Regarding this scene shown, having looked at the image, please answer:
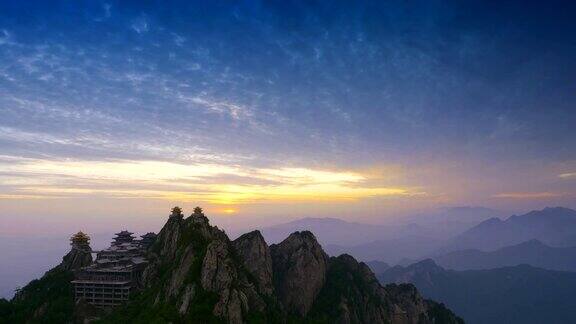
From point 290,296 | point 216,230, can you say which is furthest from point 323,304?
point 216,230

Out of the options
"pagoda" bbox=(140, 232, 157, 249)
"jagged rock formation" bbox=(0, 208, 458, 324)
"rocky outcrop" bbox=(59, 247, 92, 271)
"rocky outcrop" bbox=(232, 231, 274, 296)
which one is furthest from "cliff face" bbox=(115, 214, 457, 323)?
"rocky outcrop" bbox=(59, 247, 92, 271)

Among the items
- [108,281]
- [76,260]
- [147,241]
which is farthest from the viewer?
[147,241]

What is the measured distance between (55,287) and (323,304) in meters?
84.8

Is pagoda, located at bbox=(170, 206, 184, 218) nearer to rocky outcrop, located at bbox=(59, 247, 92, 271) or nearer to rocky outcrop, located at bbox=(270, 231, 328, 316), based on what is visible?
rocky outcrop, located at bbox=(59, 247, 92, 271)

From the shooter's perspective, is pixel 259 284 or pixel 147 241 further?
pixel 147 241

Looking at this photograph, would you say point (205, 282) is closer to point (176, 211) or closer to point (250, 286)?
point (250, 286)

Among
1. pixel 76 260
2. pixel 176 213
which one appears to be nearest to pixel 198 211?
pixel 176 213

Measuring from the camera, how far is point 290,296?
144m

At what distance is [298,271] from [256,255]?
55.3ft

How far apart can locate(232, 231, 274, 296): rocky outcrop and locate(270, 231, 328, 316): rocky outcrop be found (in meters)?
6.65

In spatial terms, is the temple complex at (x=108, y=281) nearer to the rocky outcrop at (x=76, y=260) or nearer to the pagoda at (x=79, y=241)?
the rocky outcrop at (x=76, y=260)

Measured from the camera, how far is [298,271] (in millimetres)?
147125

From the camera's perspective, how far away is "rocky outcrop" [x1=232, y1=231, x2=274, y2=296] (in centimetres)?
13746

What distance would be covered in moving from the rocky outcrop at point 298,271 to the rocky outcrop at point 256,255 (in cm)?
665
